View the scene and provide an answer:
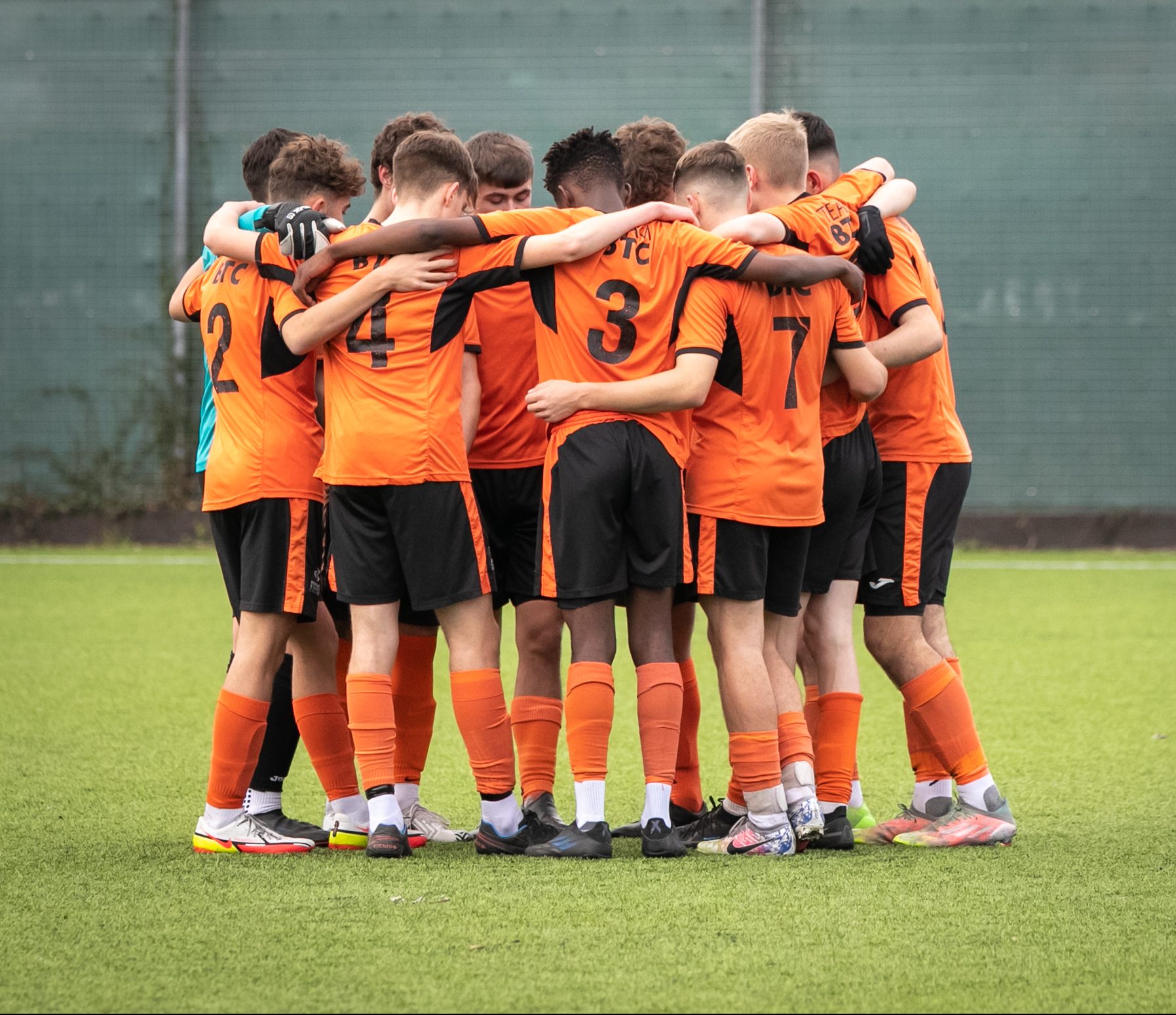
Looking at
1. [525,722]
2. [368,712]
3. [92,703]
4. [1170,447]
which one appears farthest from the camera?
[1170,447]

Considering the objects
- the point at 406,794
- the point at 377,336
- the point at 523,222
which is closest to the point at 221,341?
the point at 377,336

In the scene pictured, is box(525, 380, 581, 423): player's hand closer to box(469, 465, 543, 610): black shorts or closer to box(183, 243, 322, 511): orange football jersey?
box(469, 465, 543, 610): black shorts

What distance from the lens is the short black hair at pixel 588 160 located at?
3.91m

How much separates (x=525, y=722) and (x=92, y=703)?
2615 mm

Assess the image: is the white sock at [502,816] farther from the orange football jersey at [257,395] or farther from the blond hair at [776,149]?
the blond hair at [776,149]

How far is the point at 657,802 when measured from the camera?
3.60 meters

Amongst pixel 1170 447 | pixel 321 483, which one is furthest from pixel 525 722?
pixel 1170 447

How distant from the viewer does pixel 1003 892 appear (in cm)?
323

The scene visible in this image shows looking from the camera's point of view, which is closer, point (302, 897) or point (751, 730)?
point (302, 897)

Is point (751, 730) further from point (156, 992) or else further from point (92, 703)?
point (92, 703)

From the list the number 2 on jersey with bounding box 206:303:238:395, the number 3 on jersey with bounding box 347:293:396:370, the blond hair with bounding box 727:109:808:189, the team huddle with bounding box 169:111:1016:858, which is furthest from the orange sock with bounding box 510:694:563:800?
the blond hair with bounding box 727:109:808:189

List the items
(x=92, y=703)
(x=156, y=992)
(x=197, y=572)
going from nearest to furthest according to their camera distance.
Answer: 1. (x=156, y=992)
2. (x=92, y=703)
3. (x=197, y=572)

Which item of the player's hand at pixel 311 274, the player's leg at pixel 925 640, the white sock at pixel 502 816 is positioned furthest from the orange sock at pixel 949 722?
the player's hand at pixel 311 274

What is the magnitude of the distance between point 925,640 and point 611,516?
104 centimetres
